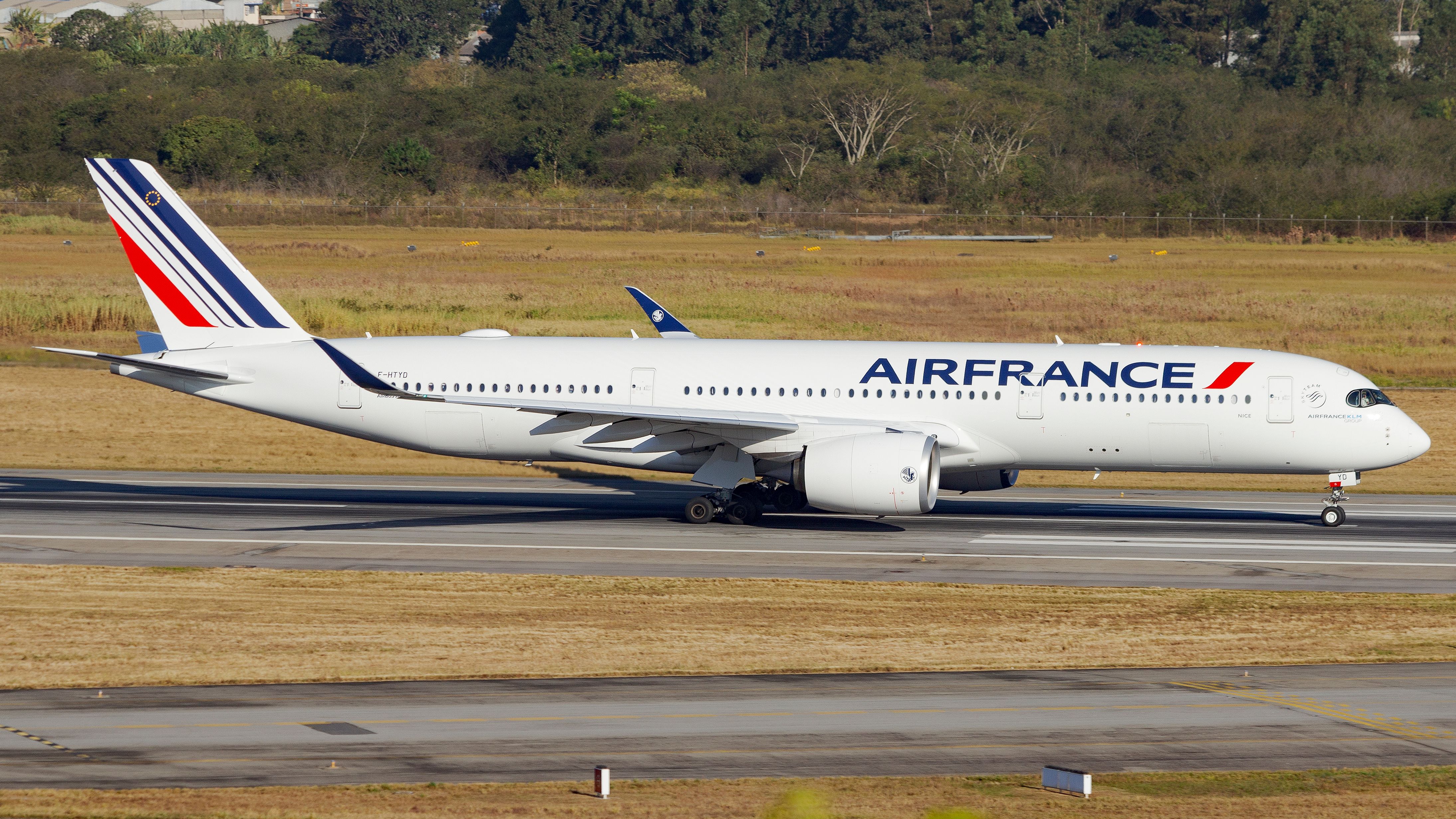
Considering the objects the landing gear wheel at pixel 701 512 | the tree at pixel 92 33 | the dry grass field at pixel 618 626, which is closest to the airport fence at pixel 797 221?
the landing gear wheel at pixel 701 512

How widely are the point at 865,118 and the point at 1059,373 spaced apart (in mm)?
94989

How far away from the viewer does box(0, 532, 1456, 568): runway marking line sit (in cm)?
2981

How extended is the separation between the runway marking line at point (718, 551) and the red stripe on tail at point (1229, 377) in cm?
432

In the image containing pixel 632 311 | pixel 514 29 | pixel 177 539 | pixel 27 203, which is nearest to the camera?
pixel 177 539

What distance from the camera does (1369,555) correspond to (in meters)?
30.6

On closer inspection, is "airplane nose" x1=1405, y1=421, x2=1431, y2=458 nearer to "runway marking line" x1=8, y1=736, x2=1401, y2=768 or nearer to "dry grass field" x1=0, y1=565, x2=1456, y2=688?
"dry grass field" x1=0, y1=565, x2=1456, y2=688

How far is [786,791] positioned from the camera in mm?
14492

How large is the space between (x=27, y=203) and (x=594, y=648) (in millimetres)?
92677

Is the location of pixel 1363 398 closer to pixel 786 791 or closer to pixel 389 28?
pixel 786 791

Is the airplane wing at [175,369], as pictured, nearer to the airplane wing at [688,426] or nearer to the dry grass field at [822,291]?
the airplane wing at [688,426]

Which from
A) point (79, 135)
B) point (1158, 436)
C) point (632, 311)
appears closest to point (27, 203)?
Answer: point (79, 135)

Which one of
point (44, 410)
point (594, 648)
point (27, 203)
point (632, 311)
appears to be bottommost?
point (594, 648)

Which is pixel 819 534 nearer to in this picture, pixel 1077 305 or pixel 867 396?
pixel 867 396

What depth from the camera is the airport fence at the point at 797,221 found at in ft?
319
